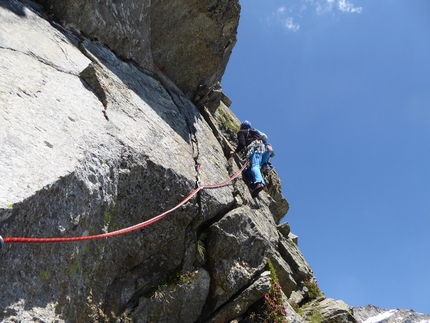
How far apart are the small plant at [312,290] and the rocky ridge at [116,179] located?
1445 mm

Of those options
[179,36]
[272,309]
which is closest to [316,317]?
[272,309]

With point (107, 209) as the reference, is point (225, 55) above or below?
above

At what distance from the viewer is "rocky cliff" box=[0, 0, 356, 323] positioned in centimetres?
553

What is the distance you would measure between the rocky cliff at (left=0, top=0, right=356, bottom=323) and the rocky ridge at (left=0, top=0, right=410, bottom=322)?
3cm

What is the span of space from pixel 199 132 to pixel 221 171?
5.48 feet

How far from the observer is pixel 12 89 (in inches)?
247

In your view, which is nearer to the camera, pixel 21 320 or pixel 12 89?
pixel 21 320

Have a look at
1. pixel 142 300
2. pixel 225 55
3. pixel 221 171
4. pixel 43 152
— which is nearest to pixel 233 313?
pixel 142 300

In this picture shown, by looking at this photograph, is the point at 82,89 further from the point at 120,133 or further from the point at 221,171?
the point at 221,171

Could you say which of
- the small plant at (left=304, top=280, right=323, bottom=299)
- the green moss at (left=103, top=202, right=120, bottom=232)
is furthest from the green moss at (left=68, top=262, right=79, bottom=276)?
the small plant at (left=304, top=280, right=323, bottom=299)

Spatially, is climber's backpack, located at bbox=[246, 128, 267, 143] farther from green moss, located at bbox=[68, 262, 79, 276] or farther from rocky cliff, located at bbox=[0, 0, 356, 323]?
green moss, located at bbox=[68, 262, 79, 276]

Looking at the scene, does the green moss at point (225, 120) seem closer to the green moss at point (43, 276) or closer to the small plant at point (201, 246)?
the small plant at point (201, 246)

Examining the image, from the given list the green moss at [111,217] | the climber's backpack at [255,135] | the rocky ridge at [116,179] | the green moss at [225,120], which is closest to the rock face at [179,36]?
the rocky ridge at [116,179]

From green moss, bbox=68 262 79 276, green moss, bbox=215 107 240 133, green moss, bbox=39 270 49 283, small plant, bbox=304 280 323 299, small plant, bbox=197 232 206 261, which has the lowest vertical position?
green moss, bbox=39 270 49 283
